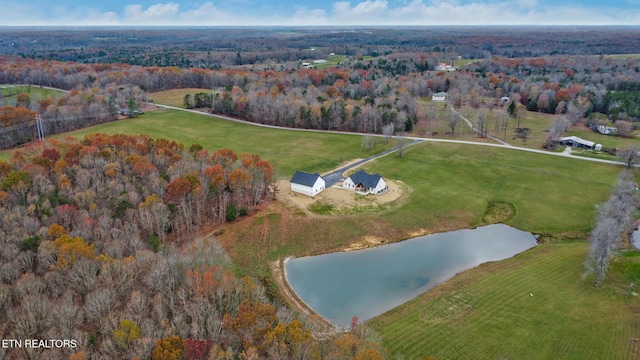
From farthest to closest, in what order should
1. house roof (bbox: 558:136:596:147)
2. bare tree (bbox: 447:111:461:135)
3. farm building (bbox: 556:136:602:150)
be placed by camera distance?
1. bare tree (bbox: 447:111:461:135)
2. house roof (bbox: 558:136:596:147)
3. farm building (bbox: 556:136:602:150)

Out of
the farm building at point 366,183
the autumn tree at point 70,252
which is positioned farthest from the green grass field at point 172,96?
the autumn tree at point 70,252

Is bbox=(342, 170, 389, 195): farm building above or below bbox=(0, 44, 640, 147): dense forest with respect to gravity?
below

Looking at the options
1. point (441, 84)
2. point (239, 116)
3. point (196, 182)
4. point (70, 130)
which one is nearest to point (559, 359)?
point (196, 182)

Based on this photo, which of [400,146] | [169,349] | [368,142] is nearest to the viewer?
[169,349]

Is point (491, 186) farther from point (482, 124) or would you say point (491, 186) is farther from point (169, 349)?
point (169, 349)

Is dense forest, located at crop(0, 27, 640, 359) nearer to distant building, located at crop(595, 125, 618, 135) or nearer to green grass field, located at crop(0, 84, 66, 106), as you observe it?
distant building, located at crop(595, 125, 618, 135)

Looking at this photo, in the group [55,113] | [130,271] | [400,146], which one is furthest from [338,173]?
[55,113]

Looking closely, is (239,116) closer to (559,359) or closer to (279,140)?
(279,140)

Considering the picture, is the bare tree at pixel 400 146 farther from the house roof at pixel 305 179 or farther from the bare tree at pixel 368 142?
the house roof at pixel 305 179

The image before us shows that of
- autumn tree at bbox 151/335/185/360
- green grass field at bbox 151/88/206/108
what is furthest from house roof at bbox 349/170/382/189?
green grass field at bbox 151/88/206/108
